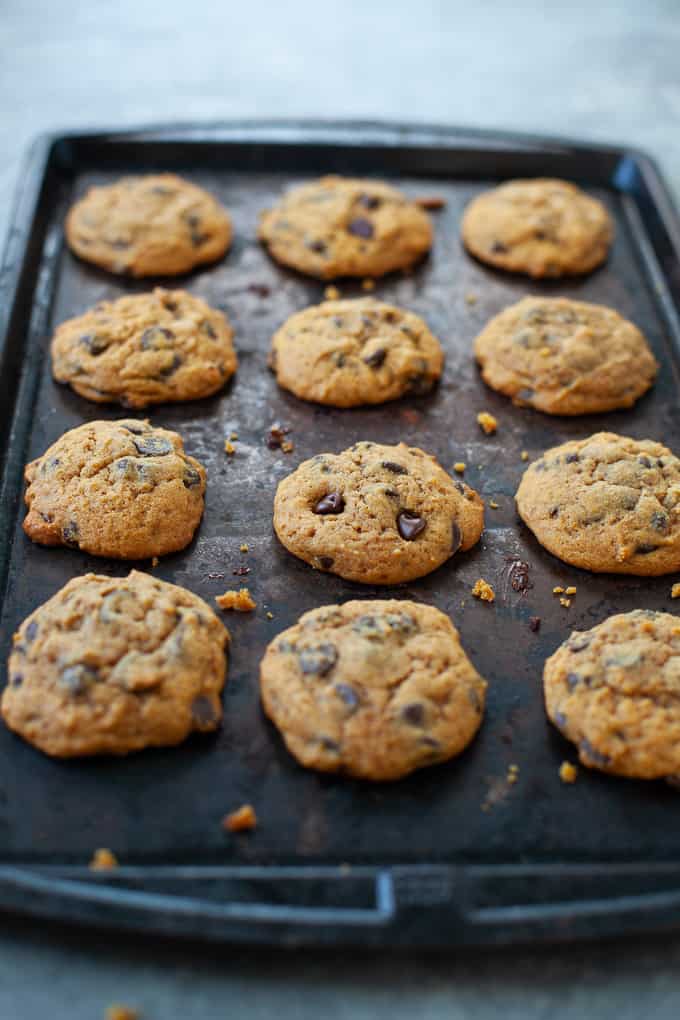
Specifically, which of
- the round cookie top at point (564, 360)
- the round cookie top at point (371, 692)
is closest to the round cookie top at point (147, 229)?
the round cookie top at point (564, 360)

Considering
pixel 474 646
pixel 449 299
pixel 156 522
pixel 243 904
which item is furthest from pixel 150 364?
pixel 243 904

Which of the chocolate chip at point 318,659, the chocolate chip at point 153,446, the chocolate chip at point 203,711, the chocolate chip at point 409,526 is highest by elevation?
the chocolate chip at point 153,446

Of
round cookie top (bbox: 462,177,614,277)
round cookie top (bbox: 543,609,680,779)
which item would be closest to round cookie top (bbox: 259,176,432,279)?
round cookie top (bbox: 462,177,614,277)

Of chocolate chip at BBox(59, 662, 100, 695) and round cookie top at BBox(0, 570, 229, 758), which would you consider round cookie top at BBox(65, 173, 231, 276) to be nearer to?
round cookie top at BBox(0, 570, 229, 758)

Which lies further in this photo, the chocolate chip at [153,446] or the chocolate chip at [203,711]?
the chocolate chip at [153,446]

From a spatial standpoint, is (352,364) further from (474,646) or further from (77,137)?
(77,137)

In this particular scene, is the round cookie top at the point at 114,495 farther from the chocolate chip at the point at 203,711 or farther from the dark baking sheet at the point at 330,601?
the chocolate chip at the point at 203,711

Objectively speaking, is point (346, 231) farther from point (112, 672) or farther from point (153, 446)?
point (112, 672)
